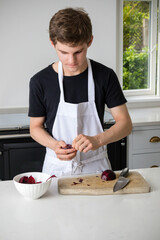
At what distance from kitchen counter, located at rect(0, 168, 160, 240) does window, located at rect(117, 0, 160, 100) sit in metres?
2.01

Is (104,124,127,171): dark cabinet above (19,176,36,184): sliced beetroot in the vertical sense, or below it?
below

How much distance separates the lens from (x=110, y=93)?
75.1 inches

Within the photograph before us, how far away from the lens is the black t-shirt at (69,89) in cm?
190

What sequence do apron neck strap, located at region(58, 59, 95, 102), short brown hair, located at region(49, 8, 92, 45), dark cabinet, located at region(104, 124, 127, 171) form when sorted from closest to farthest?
short brown hair, located at region(49, 8, 92, 45), apron neck strap, located at region(58, 59, 95, 102), dark cabinet, located at region(104, 124, 127, 171)

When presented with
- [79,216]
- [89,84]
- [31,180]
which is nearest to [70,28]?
[89,84]

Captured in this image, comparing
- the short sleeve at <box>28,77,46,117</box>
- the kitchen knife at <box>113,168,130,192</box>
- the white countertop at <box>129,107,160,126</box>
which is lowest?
the kitchen knife at <box>113,168,130,192</box>

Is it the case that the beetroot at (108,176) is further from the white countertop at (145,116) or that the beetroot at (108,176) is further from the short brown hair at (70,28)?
the white countertop at (145,116)

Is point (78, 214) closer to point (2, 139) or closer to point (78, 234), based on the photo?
point (78, 234)

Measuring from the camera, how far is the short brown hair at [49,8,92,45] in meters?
1.57

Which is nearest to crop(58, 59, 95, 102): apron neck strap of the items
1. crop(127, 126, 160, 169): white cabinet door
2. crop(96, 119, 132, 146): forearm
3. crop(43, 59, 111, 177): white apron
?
crop(43, 59, 111, 177): white apron

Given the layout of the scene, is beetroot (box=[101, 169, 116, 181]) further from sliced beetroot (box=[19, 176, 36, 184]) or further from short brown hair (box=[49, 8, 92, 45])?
short brown hair (box=[49, 8, 92, 45])

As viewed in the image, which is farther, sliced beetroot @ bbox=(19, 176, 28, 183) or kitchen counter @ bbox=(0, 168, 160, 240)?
sliced beetroot @ bbox=(19, 176, 28, 183)

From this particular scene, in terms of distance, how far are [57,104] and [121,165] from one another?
41.9 inches

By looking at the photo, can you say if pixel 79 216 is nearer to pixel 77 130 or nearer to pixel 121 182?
pixel 121 182
